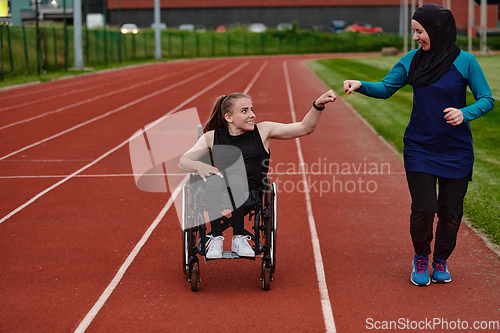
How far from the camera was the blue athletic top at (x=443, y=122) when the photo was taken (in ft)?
14.5

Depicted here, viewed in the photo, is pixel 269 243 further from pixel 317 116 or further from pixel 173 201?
pixel 173 201

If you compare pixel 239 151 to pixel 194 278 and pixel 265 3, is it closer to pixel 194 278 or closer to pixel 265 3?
pixel 194 278

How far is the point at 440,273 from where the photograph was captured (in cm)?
481

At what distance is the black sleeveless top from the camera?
4680mm

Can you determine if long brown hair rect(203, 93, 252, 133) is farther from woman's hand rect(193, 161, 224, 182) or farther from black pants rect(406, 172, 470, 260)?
black pants rect(406, 172, 470, 260)

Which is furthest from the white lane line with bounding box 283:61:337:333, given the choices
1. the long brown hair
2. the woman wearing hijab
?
the long brown hair

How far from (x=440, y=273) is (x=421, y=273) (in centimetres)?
17

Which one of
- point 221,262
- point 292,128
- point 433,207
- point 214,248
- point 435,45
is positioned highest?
point 435,45

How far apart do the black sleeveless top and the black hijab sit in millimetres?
1220

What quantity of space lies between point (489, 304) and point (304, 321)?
1325mm

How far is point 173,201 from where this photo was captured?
7586mm

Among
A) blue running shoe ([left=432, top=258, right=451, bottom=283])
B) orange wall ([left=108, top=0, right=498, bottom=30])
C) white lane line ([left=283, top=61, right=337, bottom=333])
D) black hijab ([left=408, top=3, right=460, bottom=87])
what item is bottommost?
white lane line ([left=283, top=61, right=337, bottom=333])

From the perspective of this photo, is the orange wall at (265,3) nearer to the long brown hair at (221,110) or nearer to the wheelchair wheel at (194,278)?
the long brown hair at (221,110)

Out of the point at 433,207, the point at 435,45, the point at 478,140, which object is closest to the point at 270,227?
the point at 433,207
